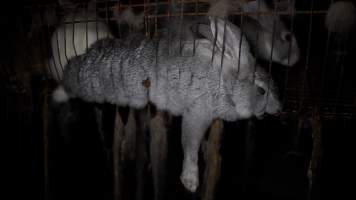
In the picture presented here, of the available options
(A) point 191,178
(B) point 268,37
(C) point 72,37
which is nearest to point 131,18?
(C) point 72,37

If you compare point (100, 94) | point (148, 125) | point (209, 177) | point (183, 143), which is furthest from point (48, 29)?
point (209, 177)

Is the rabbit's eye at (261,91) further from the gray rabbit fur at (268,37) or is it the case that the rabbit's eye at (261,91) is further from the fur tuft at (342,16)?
the fur tuft at (342,16)

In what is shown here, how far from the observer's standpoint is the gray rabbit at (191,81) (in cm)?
98

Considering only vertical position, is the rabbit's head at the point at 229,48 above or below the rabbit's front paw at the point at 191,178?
above

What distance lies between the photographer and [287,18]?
122 cm

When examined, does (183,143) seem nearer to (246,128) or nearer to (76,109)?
(246,128)

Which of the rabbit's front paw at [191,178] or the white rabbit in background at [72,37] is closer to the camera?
the rabbit's front paw at [191,178]

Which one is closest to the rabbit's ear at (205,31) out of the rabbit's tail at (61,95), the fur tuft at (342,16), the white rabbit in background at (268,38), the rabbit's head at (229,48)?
the rabbit's head at (229,48)

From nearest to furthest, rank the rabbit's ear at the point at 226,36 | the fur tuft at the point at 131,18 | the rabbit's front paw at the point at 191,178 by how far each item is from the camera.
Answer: the rabbit's ear at the point at 226,36
the rabbit's front paw at the point at 191,178
the fur tuft at the point at 131,18

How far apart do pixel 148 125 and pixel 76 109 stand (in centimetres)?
36

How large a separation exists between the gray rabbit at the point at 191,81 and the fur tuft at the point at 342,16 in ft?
0.84

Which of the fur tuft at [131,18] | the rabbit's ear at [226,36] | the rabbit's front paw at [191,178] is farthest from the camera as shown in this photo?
the fur tuft at [131,18]

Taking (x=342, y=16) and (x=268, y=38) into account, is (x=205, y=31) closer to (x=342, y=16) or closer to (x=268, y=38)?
(x=268, y=38)

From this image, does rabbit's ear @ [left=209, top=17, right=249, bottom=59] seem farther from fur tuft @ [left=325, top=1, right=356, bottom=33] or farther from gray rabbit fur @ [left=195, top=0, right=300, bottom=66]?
fur tuft @ [left=325, top=1, right=356, bottom=33]
